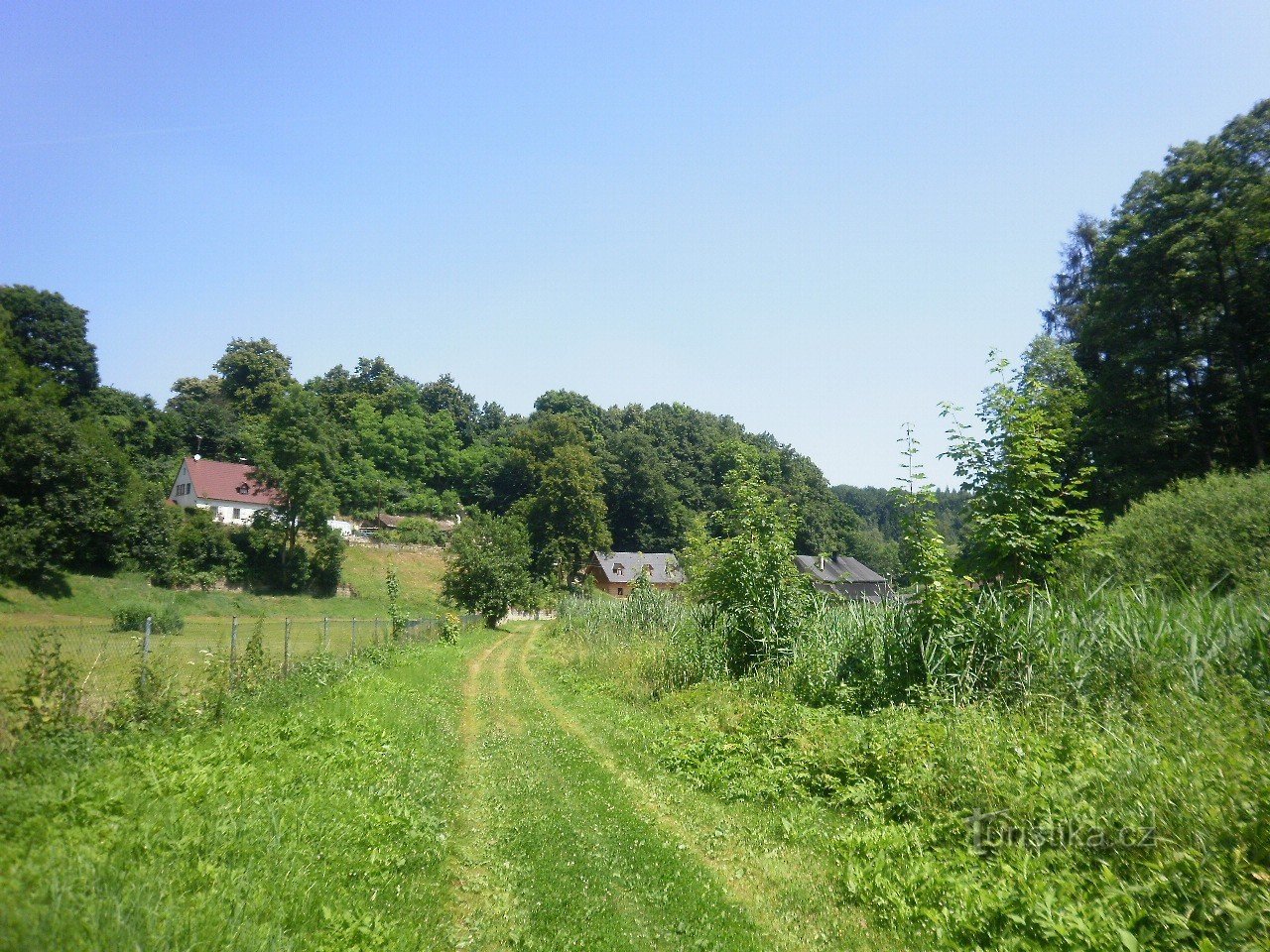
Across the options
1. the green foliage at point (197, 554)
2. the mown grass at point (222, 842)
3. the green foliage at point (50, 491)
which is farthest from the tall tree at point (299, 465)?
the mown grass at point (222, 842)

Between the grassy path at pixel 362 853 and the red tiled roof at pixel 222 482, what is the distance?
58615 millimetres

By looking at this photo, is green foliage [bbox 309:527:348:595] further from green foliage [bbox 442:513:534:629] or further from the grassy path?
the grassy path

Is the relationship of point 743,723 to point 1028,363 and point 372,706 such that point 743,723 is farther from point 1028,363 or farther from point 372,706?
point 1028,363

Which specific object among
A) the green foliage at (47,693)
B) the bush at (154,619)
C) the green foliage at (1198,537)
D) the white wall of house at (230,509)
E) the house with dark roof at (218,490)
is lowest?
the bush at (154,619)

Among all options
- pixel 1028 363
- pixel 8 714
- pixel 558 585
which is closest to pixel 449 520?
pixel 558 585

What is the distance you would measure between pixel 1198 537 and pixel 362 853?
21084 mm

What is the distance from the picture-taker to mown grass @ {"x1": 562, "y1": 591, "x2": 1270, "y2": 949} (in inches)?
185

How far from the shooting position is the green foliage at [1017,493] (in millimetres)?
10641

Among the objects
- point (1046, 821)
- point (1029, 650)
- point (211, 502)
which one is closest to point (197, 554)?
point (211, 502)

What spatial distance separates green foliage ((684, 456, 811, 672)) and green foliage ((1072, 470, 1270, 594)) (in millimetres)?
6921

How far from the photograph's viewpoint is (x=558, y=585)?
2621 inches

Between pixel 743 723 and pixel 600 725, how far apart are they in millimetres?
3100

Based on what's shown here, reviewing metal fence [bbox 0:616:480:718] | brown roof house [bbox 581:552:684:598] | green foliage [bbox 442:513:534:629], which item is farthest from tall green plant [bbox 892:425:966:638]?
brown roof house [bbox 581:552:684:598]

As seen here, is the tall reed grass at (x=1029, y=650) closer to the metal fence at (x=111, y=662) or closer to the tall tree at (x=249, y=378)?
the metal fence at (x=111, y=662)
